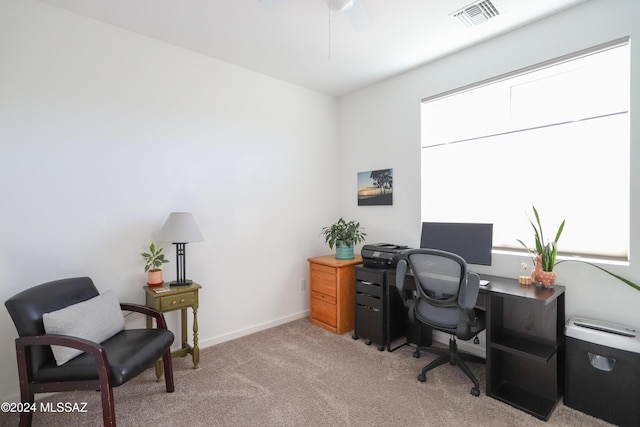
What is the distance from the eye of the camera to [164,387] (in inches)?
95.6

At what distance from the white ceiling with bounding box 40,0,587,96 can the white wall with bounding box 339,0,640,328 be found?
0.15m

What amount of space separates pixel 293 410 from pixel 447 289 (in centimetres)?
143

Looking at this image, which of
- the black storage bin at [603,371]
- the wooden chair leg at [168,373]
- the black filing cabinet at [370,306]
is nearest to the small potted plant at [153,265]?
the wooden chair leg at [168,373]

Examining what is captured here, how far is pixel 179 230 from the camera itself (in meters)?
2.63

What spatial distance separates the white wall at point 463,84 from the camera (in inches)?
85.8

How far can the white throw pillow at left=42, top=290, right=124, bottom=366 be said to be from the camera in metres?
1.87

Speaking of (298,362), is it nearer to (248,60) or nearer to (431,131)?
(431,131)

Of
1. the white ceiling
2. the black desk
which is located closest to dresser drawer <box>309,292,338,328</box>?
the black desk

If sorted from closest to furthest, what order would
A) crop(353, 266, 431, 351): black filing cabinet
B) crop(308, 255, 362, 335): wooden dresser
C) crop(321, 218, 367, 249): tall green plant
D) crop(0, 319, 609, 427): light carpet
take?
crop(0, 319, 609, 427): light carpet
crop(353, 266, 431, 351): black filing cabinet
crop(308, 255, 362, 335): wooden dresser
crop(321, 218, 367, 249): tall green plant

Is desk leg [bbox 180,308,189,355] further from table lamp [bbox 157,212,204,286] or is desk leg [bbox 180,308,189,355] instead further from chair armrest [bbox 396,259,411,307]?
chair armrest [bbox 396,259,411,307]

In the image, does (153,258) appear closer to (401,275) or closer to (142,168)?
(142,168)

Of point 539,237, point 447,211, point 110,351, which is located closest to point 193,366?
point 110,351

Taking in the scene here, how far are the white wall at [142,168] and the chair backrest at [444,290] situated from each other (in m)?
1.81

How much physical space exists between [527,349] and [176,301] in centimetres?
277
